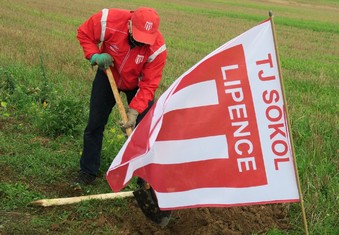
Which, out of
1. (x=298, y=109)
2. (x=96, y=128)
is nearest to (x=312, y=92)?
(x=298, y=109)

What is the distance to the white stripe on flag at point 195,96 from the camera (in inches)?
121

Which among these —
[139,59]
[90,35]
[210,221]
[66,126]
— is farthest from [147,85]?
[66,126]

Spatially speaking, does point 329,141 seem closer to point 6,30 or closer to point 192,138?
point 192,138

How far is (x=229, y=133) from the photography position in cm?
306

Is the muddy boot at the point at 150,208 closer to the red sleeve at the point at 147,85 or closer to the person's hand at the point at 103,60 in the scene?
the red sleeve at the point at 147,85

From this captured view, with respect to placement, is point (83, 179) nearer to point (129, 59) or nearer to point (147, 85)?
point (147, 85)

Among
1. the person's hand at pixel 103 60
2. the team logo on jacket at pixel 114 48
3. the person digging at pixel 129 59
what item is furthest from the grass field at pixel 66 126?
the team logo on jacket at pixel 114 48

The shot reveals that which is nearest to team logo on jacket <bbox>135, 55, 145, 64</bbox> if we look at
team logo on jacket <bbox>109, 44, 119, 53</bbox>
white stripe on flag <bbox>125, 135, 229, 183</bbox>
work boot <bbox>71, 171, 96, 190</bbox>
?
team logo on jacket <bbox>109, 44, 119, 53</bbox>

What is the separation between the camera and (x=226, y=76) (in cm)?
306

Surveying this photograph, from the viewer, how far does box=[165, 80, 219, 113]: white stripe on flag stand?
3082mm

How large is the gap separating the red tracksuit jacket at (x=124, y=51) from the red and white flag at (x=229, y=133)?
0.99 m

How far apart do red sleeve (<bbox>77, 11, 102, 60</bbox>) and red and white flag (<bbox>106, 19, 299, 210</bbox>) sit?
1278mm

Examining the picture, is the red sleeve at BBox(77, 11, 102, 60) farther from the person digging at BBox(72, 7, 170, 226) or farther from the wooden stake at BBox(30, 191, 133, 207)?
the wooden stake at BBox(30, 191, 133, 207)

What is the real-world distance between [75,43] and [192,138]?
30.4ft
